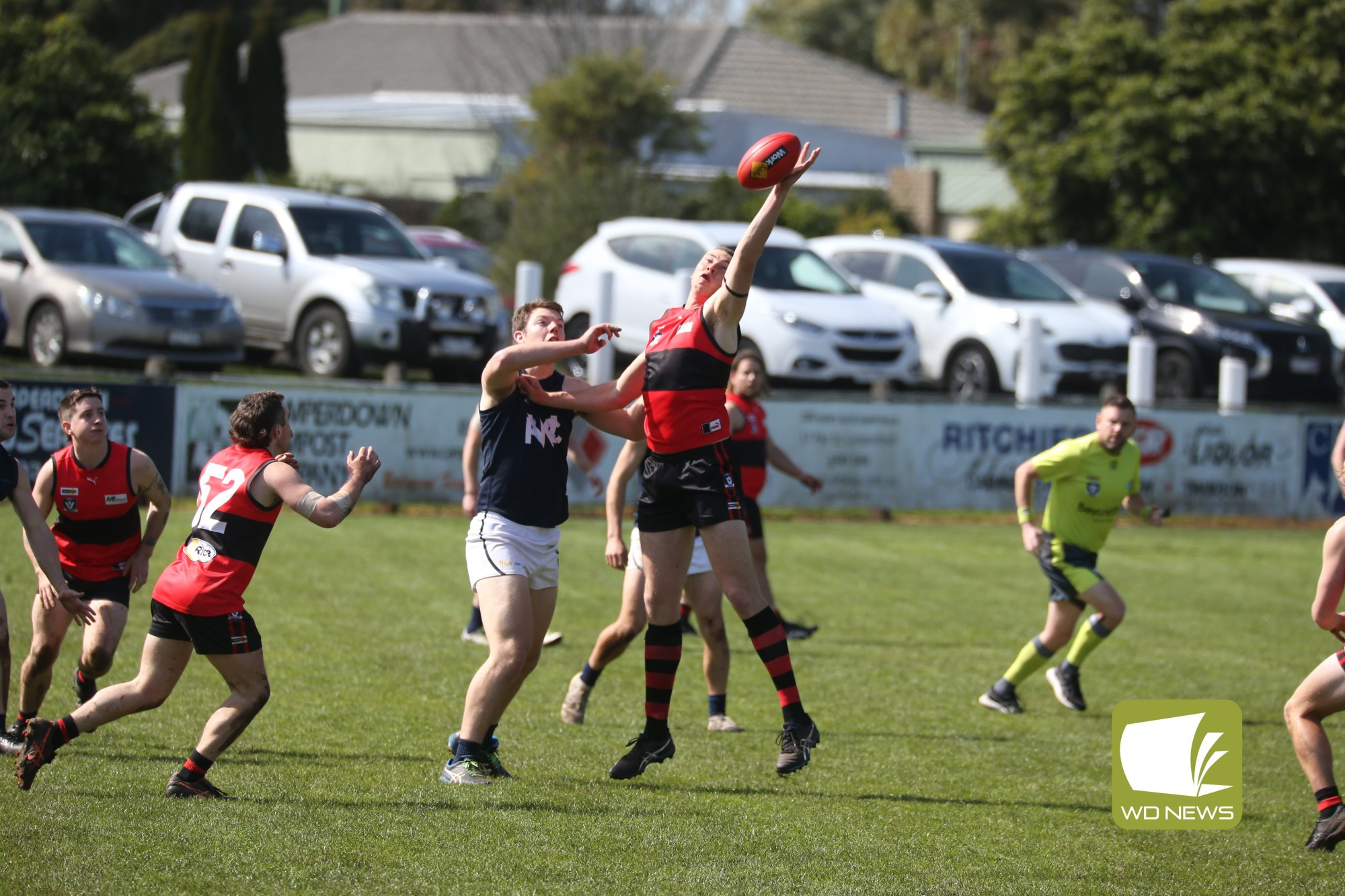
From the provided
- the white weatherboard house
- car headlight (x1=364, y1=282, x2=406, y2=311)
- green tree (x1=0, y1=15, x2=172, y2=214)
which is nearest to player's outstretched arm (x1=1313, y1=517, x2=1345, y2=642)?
car headlight (x1=364, y1=282, x2=406, y2=311)

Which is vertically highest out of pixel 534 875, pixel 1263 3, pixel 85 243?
pixel 1263 3

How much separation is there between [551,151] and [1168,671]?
20.1 meters

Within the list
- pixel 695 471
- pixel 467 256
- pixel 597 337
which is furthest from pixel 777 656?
pixel 467 256

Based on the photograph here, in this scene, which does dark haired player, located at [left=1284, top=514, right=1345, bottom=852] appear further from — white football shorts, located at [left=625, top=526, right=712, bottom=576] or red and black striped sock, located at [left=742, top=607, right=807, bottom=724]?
white football shorts, located at [left=625, top=526, right=712, bottom=576]

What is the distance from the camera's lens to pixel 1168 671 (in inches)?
401

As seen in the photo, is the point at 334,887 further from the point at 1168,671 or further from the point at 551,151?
the point at 551,151

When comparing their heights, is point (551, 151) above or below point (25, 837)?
above

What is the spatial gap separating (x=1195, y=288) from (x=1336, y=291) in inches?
121

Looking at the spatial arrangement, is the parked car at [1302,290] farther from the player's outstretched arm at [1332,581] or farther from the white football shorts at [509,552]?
the white football shorts at [509,552]

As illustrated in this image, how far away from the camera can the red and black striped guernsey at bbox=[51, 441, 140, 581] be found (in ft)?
22.3

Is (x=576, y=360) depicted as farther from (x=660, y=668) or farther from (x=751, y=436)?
(x=660, y=668)

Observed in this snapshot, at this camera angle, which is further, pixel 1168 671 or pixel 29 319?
pixel 29 319

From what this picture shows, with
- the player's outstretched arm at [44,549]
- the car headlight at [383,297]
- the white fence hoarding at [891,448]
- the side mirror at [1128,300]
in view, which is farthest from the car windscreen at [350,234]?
the player's outstretched arm at [44,549]

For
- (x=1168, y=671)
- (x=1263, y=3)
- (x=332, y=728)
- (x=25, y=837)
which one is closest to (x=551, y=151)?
(x=1263, y=3)
